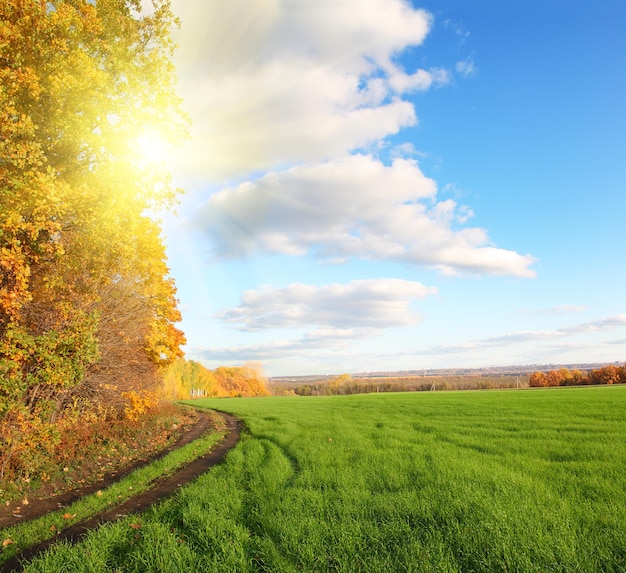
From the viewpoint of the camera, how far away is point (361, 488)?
8156 millimetres

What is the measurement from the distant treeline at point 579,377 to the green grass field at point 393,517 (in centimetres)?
7446

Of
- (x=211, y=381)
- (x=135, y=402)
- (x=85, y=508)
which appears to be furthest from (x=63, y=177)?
(x=211, y=381)

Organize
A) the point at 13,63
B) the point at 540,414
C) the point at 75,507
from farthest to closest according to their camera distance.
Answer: the point at 540,414 → the point at 13,63 → the point at 75,507

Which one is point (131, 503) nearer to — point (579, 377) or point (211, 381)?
point (579, 377)

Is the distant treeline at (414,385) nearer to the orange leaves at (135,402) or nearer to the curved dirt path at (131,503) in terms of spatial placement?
the orange leaves at (135,402)

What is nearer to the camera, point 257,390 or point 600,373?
point 600,373

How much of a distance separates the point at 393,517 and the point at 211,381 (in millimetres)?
112158

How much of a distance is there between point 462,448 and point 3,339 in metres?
13.8

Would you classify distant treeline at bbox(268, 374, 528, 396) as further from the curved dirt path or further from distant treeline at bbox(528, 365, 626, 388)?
the curved dirt path

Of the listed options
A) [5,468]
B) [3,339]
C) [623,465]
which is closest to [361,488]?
[623,465]

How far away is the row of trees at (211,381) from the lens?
262 ft

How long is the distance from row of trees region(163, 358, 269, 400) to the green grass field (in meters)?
61.8

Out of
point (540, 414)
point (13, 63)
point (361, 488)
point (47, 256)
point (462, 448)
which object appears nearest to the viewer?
point (361, 488)

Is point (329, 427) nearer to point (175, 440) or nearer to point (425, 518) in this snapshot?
point (175, 440)
